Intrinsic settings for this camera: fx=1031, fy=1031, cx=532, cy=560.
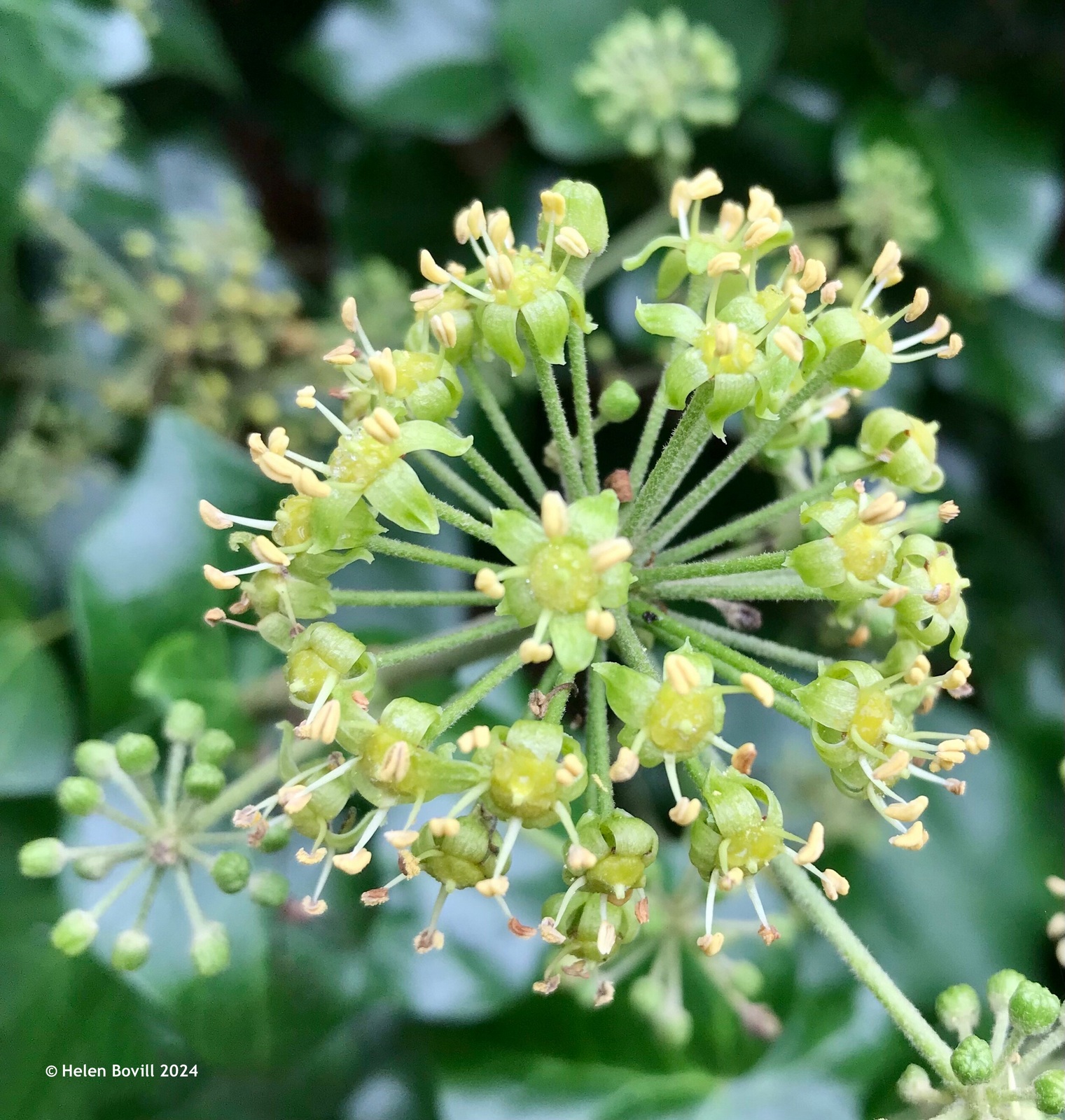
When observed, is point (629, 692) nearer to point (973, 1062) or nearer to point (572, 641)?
point (572, 641)

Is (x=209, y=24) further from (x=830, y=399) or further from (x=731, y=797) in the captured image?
(x=731, y=797)

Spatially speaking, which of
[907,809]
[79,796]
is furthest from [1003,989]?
[79,796]

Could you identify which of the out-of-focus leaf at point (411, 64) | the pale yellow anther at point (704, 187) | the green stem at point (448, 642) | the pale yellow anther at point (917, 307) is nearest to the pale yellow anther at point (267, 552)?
the green stem at point (448, 642)

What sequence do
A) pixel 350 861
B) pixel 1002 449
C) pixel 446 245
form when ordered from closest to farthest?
pixel 350 861, pixel 446 245, pixel 1002 449

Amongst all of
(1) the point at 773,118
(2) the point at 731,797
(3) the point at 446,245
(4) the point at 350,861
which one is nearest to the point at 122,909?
(4) the point at 350,861

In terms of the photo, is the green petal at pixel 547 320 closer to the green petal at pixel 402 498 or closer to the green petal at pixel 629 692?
the green petal at pixel 402 498

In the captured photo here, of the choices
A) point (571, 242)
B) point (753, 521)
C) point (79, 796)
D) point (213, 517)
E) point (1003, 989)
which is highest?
point (571, 242)

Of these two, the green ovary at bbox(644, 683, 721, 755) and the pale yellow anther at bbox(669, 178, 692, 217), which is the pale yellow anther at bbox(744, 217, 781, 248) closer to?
the pale yellow anther at bbox(669, 178, 692, 217)
